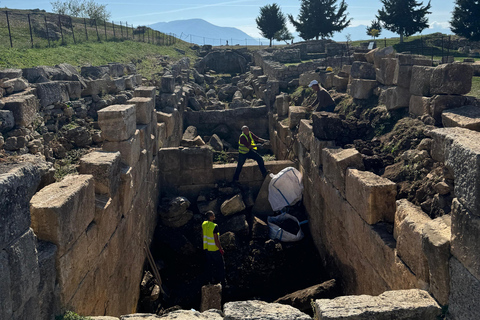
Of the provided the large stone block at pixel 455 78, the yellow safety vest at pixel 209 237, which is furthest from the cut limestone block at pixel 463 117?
the yellow safety vest at pixel 209 237

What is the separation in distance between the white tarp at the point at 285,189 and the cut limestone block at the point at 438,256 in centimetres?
569

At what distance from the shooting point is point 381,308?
4.32 m

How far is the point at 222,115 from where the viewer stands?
1595 cm

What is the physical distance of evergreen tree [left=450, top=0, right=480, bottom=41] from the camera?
101 feet

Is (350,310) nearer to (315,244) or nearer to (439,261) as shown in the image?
(439,261)

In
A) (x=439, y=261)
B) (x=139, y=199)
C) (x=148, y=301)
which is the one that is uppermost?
(x=439, y=261)

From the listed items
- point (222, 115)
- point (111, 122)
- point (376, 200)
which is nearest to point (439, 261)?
point (376, 200)

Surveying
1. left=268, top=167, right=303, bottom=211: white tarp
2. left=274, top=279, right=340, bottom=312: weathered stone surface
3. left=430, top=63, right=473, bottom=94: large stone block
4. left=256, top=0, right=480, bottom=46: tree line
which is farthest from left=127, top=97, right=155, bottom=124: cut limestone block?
left=256, top=0, right=480, bottom=46: tree line

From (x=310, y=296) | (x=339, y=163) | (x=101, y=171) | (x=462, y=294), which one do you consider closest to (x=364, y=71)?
(x=339, y=163)

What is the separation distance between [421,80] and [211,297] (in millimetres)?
5634

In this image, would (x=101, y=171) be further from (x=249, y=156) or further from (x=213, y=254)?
(x=249, y=156)

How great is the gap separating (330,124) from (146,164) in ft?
13.3

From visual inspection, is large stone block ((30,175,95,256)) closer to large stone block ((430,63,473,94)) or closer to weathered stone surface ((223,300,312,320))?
weathered stone surface ((223,300,312,320))

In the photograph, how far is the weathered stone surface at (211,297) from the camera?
749cm
